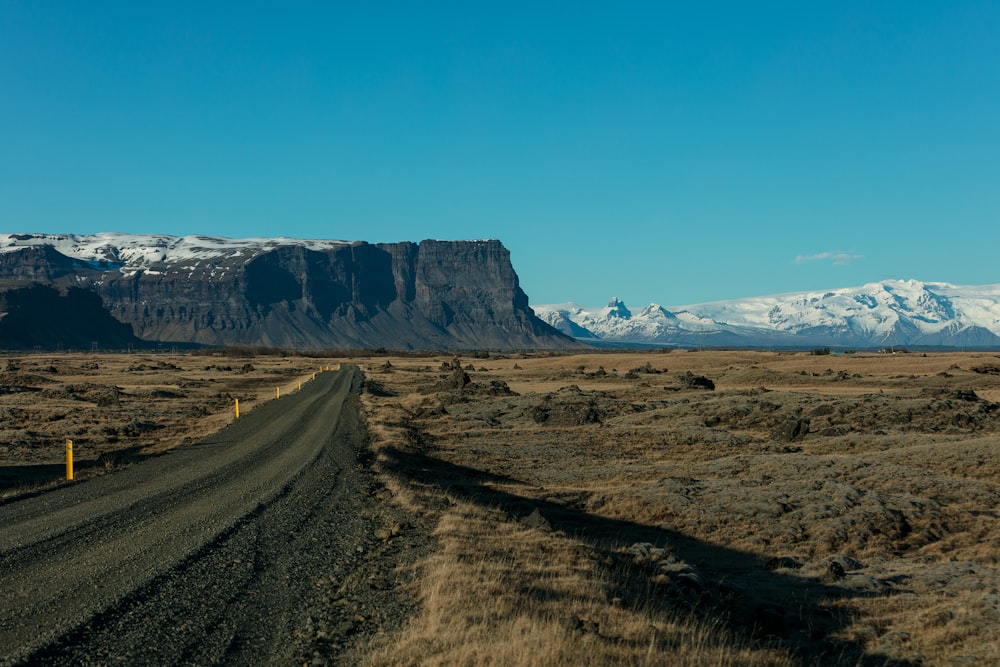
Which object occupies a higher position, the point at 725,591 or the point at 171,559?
the point at 171,559

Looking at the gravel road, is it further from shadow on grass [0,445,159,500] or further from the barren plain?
shadow on grass [0,445,159,500]

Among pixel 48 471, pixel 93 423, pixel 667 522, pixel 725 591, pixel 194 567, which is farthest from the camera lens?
pixel 93 423

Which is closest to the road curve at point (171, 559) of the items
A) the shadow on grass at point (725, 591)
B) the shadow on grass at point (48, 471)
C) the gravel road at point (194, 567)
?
the gravel road at point (194, 567)

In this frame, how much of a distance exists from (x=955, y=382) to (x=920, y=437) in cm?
3793

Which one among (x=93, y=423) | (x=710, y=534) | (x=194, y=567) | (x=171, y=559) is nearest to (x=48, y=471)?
(x=93, y=423)

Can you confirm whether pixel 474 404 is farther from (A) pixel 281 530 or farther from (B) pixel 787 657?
(B) pixel 787 657

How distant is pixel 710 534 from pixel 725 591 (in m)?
6.03

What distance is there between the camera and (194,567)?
12219 mm

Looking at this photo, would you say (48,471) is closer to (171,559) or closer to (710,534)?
(171,559)

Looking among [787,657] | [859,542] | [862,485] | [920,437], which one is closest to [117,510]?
[787,657]

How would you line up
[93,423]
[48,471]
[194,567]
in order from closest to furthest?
[194,567] → [48,471] → [93,423]

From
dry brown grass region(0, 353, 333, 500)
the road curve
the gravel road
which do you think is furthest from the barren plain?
the road curve

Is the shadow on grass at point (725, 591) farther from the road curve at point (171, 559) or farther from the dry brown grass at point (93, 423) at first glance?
the dry brown grass at point (93, 423)

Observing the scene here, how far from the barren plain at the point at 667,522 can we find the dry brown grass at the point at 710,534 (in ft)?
0.21
